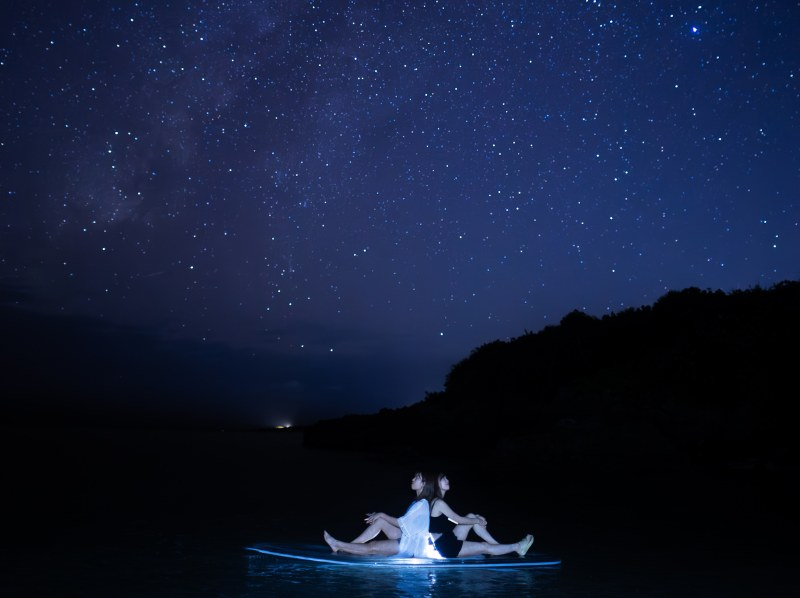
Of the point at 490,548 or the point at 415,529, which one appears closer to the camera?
the point at 415,529

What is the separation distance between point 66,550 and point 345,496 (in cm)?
1360

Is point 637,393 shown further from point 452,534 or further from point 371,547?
point 371,547

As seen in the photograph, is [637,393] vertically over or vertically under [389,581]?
over

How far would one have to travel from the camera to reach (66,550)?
1409 cm

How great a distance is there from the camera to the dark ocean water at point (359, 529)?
36.4 ft

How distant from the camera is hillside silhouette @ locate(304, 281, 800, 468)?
41.2 metres

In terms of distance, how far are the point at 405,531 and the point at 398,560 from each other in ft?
1.43

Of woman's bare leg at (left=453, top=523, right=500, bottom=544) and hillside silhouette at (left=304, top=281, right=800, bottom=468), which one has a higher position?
hillside silhouette at (left=304, top=281, right=800, bottom=468)

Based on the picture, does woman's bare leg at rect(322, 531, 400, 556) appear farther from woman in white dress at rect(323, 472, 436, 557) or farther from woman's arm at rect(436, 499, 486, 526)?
woman's arm at rect(436, 499, 486, 526)

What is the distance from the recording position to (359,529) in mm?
18438

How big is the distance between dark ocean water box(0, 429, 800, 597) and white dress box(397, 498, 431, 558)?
1.29 feet

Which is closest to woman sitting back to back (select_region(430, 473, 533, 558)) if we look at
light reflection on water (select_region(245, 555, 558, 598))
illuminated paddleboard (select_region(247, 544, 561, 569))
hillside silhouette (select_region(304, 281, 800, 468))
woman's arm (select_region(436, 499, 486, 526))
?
woman's arm (select_region(436, 499, 486, 526))

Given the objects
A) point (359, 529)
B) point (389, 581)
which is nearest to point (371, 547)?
point (389, 581)

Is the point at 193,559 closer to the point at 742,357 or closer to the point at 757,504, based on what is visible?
the point at 757,504
